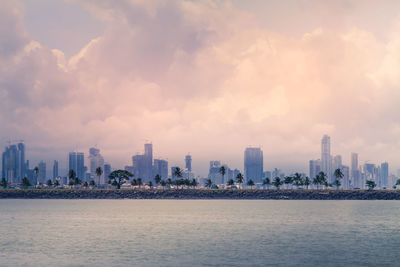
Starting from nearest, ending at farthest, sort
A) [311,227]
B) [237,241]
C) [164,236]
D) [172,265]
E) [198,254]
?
1. [172,265]
2. [198,254]
3. [237,241]
4. [164,236]
5. [311,227]

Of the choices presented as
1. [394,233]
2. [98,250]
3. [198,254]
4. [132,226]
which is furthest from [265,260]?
[132,226]

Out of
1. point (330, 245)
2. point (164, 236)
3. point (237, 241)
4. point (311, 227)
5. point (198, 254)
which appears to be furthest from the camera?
point (311, 227)

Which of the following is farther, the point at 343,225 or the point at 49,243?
the point at 343,225

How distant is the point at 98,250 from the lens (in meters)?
65.6

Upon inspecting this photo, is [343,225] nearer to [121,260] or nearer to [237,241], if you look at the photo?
[237,241]

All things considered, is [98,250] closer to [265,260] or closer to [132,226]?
[265,260]

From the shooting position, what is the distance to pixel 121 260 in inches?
2244

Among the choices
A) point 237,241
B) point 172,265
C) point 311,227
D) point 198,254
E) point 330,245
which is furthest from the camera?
point 311,227

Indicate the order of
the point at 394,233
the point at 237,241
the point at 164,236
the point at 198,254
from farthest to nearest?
the point at 394,233
the point at 164,236
the point at 237,241
the point at 198,254

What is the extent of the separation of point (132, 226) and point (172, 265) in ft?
174

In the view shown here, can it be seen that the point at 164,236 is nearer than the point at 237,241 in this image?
No

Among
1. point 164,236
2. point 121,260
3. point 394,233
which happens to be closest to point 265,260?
point 121,260

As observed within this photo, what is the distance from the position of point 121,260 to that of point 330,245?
32.4 metres

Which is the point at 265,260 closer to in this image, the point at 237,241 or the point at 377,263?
the point at 377,263
